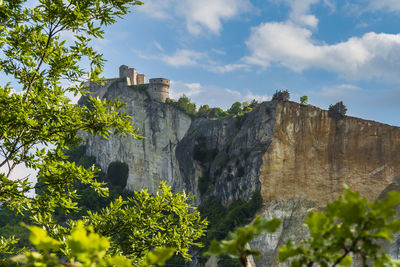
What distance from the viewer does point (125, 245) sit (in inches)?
279

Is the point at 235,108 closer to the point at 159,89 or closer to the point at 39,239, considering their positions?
the point at 159,89

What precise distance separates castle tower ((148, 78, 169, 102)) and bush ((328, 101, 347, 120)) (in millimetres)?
30524

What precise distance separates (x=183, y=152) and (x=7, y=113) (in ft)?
145

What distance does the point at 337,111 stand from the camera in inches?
1380

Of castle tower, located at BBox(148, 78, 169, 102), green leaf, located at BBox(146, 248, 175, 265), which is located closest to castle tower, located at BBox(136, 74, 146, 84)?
castle tower, located at BBox(148, 78, 169, 102)

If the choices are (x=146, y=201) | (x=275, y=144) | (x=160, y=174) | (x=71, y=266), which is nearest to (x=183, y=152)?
(x=160, y=174)

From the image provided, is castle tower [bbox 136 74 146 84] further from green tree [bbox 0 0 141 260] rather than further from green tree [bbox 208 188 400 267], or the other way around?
green tree [bbox 208 188 400 267]

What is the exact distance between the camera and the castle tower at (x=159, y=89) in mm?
60281

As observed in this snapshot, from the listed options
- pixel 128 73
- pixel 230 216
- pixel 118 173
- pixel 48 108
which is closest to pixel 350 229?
pixel 48 108

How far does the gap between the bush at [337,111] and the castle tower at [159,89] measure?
30524mm

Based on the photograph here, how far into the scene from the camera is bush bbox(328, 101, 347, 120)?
3345 centimetres

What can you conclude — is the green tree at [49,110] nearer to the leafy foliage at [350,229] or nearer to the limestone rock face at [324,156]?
the leafy foliage at [350,229]

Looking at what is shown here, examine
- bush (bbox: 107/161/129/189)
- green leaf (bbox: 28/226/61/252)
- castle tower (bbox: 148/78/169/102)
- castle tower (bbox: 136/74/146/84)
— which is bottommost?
bush (bbox: 107/161/129/189)

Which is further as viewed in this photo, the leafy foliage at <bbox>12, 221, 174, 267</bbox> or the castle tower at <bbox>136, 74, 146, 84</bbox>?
the castle tower at <bbox>136, 74, 146, 84</bbox>
